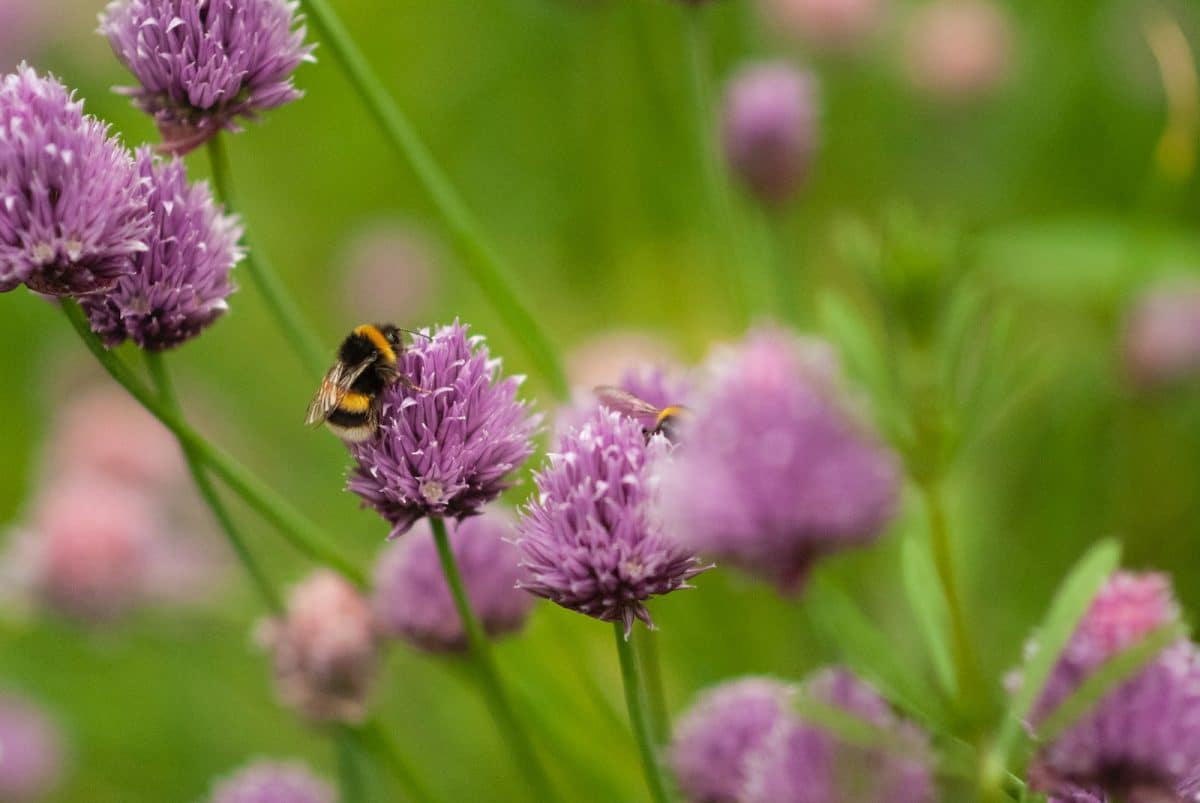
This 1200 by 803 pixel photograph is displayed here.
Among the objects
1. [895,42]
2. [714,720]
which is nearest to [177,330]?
[714,720]

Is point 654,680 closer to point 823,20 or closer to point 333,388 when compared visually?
point 333,388

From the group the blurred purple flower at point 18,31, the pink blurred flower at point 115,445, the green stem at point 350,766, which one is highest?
the blurred purple flower at point 18,31

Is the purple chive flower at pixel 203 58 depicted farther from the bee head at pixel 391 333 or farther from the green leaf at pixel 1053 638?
the green leaf at pixel 1053 638

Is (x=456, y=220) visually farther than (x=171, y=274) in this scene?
Yes

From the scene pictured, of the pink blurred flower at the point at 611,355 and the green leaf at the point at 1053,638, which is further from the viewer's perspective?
the pink blurred flower at the point at 611,355

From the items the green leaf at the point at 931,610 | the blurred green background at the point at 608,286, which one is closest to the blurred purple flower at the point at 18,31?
the blurred green background at the point at 608,286

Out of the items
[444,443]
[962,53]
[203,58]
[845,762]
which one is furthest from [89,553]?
[962,53]

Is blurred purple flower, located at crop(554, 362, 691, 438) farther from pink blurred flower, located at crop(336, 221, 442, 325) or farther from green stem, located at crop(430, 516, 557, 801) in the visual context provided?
pink blurred flower, located at crop(336, 221, 442, 325)
